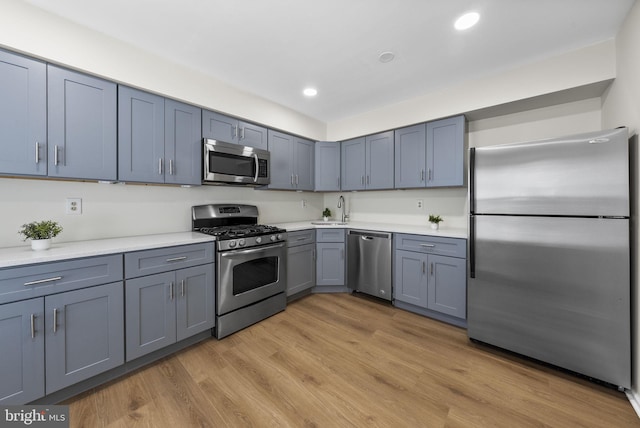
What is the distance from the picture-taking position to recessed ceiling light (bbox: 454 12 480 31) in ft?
5.71

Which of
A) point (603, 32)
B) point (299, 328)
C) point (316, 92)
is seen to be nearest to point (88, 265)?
point (299, 328)

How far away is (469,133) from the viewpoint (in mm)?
3012

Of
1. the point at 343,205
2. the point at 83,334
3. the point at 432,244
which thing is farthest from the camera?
the point at 343,205

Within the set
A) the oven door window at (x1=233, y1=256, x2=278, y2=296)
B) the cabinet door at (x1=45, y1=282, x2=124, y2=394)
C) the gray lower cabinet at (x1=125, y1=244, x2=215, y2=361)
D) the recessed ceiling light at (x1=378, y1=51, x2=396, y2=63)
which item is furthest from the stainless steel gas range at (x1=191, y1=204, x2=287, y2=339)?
the recessed ceiling light at (x1=378, y1=51, x2=396, y2=63)

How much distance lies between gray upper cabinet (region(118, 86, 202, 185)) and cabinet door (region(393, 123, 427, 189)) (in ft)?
7.80

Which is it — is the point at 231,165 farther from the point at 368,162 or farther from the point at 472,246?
the point at 472,246

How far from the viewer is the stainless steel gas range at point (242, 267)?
2322mm

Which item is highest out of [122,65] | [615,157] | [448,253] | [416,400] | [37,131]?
[122,65]

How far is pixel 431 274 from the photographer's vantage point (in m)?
2.68

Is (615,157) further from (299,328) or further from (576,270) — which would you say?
(299,328)

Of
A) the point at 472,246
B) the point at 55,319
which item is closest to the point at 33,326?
the point at 55,319

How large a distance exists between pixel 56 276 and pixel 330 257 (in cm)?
262

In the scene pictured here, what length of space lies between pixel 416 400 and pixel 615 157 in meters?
2.05

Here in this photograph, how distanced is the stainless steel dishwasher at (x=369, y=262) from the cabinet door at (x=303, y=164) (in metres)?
1.01
